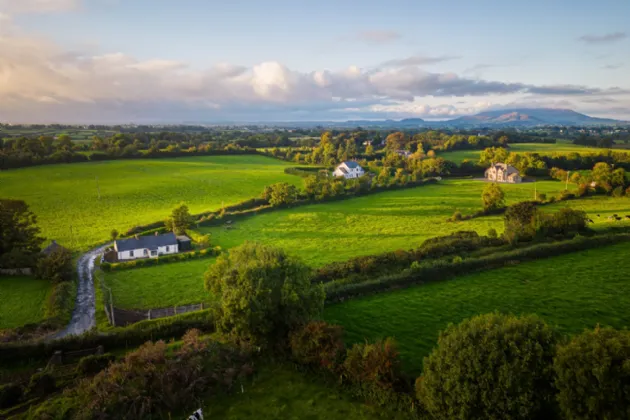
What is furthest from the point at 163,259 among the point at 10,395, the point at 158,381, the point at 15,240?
the point at 158,381

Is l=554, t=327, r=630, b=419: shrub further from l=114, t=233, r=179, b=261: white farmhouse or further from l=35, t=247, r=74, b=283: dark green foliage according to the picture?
l=114, t=233, r=179, b=261: white farmhouse

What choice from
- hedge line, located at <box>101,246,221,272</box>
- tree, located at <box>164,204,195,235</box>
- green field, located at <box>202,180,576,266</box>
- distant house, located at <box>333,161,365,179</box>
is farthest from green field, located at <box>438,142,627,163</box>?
hedge line, located at <box>101,246,221,272</box>

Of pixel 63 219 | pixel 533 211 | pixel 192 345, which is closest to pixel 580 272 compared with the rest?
pixel 533 211

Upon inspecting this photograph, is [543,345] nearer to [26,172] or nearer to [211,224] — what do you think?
[211,224]

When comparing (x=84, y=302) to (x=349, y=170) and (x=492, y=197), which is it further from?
(x=349, y=170)

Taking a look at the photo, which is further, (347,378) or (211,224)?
(211,224)

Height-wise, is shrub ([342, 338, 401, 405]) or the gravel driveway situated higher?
shrub ([342, 338, 401, 405])
